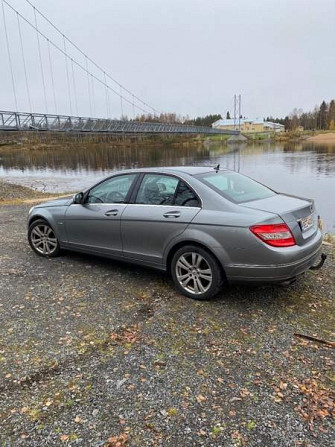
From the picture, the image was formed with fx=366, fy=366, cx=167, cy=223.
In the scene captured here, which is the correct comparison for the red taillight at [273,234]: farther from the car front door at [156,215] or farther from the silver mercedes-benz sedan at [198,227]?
the car front door at [156,215]

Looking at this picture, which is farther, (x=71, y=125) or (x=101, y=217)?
(x=71, y=125)

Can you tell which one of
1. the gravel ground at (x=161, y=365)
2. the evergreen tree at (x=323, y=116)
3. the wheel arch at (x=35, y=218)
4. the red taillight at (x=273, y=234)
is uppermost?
the evergreen tree at (x=323, y=116)

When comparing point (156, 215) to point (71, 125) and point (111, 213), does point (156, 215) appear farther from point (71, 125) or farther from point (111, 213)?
point (71, 125)

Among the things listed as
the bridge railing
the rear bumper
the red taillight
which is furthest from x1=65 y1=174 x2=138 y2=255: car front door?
the bridge railing

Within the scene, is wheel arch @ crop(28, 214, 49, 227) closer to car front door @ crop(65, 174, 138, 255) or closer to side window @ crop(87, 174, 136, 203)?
car front door @ crop(65, 174, 138, 255)

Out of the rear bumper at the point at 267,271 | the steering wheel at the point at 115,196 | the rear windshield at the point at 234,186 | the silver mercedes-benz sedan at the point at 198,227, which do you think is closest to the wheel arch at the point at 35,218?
the silver mercedes-benz sedan at the point at 198,227

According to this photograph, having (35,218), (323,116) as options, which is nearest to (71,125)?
(35,218)

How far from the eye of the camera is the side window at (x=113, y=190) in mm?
4840

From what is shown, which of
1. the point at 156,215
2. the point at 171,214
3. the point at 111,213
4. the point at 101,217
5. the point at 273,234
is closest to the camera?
the point at 273,234

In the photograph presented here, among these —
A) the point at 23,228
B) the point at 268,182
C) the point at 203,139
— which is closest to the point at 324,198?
the point at 268,182

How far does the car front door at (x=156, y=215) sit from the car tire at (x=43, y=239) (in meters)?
1.59

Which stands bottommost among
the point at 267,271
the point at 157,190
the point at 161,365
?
the point at 161,365

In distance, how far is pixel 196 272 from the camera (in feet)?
13.5

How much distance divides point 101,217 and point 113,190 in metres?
0.41
